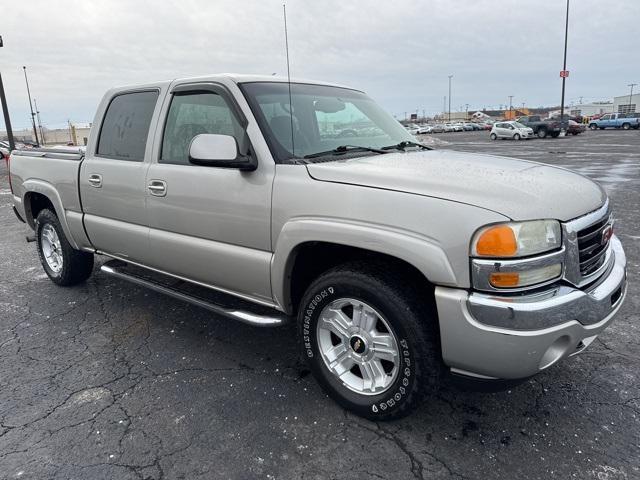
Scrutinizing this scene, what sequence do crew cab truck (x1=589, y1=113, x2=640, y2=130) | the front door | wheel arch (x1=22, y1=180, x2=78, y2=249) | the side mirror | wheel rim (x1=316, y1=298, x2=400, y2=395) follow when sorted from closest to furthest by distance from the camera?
wheel rim (x1=316, y1=298, x2=400, y2=395), the side mirror, the front door, wheel arch (x1=22, y1=180, x2=78, y2=249), crew cab truck (x1=589, y1=113, x2=640, y2=130)

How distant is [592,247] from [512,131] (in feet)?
126

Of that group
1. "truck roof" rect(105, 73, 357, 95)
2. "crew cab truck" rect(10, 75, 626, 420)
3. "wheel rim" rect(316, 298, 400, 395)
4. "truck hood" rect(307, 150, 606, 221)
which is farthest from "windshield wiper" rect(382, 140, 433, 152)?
"wheel rim" rect(316, 298, 400, 395)

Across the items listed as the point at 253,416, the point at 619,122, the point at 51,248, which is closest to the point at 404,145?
the point at 253,416

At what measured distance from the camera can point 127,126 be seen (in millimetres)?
3992

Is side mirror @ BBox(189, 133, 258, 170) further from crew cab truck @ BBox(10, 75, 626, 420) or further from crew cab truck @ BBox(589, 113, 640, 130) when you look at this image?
crew cab truck @ BBox(589, 113, 640, 130)

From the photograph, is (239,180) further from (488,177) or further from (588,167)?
(588,167)

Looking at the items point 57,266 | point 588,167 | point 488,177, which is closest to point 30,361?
point 57,266

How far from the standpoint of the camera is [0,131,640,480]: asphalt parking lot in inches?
94.6

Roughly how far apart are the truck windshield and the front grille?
4.51ft

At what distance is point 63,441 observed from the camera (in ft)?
8.60

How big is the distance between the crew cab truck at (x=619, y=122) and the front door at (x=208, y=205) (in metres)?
53.2

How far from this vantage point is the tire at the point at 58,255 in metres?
4.84

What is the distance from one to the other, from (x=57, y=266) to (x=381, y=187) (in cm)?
413

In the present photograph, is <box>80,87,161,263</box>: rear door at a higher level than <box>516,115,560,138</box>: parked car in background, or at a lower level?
higher
